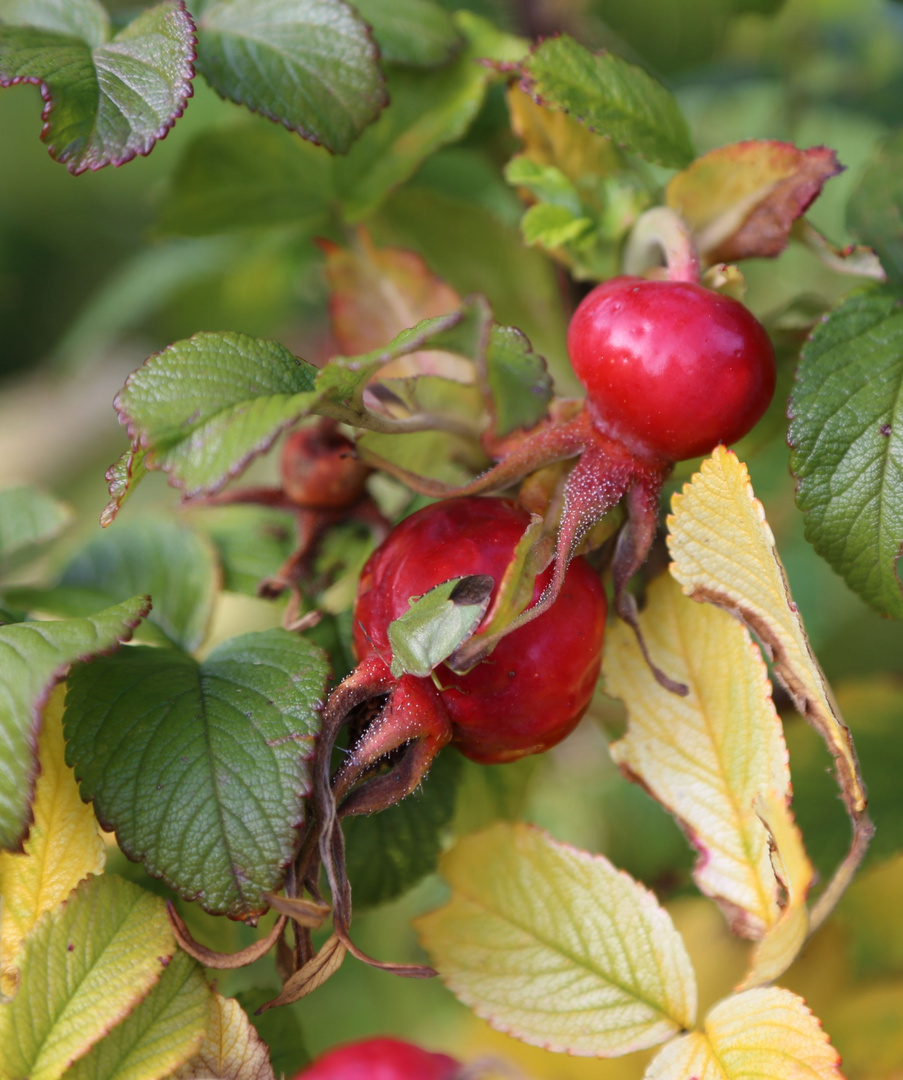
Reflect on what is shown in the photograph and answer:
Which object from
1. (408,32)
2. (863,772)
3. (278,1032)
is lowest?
(863,772)

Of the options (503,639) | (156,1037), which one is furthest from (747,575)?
(156,1037)

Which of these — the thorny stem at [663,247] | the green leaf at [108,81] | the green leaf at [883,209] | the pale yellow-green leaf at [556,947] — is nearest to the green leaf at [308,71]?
the green leaf at [108,81]

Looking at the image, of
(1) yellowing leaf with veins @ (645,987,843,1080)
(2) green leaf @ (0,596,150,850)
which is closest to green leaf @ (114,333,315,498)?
(2) green leaf @ (0,596,150,850)

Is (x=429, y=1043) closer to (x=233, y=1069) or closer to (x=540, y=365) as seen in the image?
(x=233, y=1069)

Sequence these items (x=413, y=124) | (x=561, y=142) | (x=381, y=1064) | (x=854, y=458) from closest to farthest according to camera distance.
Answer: (x=381, y=1064) < (x=854, y=458) < (x=561, y=142) < (x=413, y=124)

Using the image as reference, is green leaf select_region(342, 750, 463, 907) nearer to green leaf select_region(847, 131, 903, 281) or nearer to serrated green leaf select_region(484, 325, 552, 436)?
serrated green leaf select_region(484, 325, 552, 436)

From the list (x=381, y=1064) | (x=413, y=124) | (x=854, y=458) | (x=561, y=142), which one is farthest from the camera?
(x=413, y=124)

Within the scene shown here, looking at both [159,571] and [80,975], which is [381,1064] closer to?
[80,975]
